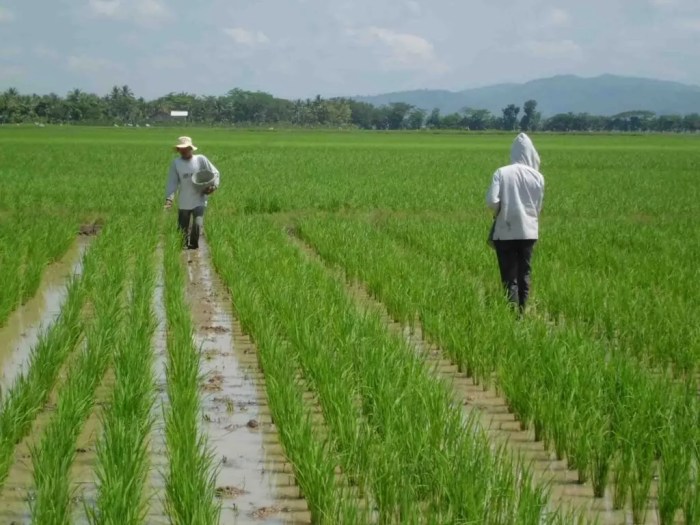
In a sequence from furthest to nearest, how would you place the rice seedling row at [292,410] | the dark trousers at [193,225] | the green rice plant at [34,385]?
the dark trousers at [193,225] < the green rice plant at [34,385] < the rice seedling row at [292,410]

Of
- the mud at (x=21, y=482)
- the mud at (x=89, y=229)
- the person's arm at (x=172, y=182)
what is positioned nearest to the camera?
the mud at (x=21, y=482)

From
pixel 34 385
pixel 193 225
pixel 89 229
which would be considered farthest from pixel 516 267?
pixel 89 229

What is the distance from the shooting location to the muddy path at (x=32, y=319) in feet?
18.2

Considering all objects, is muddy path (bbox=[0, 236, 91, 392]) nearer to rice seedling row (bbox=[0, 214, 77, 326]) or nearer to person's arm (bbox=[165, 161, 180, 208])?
rice seedling row (bbox=[0, 214, 77, 326])

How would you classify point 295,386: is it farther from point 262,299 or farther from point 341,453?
point 262,299

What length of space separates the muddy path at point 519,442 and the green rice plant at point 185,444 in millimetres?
1070

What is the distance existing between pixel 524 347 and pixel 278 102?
385 feet

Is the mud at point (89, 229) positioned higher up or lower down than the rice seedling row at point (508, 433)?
lower down

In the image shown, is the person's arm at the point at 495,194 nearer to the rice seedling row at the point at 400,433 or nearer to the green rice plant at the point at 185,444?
the rice seedling row at the point at 400,433

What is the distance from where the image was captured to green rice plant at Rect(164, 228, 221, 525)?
9.80 ft

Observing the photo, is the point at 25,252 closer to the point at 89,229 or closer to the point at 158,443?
the point at 89,229

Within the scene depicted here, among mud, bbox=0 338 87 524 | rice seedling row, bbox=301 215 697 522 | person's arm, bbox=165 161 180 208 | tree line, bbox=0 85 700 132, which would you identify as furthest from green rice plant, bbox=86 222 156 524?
tree line, bbox=0 85 700 132

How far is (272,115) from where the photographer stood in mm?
113125

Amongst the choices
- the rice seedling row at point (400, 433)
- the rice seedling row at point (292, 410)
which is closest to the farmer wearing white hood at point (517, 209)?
the rice seedling row at point (400, 433)
